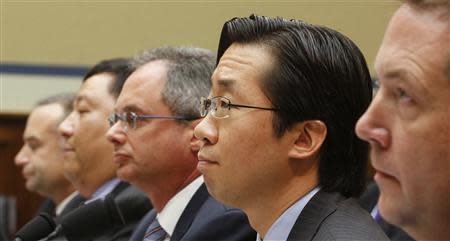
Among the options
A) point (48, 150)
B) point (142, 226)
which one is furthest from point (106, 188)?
point (48, 150)

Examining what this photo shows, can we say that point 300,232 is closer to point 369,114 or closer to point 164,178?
point 369,114

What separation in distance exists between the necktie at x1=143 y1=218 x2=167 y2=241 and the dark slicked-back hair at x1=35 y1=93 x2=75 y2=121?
2.14 m

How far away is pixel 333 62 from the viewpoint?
1.90 metres

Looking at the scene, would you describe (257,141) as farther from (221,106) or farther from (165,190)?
(165,190)

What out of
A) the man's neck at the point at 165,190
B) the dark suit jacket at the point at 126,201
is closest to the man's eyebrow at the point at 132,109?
the man's neck at the point at 165,190

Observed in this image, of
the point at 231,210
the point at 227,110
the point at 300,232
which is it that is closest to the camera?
the point at 300,232

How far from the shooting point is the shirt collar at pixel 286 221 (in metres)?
1.83

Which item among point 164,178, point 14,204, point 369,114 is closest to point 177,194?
point 164,178

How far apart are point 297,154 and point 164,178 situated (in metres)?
0.87

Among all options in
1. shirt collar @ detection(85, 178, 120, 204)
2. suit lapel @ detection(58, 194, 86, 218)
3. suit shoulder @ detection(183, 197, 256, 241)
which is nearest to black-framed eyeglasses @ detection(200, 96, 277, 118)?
suit shoulder @ detection(183, 197, 256, 241)

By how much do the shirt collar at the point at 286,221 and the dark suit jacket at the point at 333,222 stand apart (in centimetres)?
4

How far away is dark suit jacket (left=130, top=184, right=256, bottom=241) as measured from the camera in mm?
2209

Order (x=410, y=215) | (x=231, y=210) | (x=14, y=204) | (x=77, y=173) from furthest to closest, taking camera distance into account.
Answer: (x=14, y=204)
(x=77, y=173)
(x=231, y=210)
(x=410, y=215)

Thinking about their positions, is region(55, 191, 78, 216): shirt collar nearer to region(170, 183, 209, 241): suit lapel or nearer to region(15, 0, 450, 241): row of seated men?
region(15, 0, 450, 241): row of seated men
